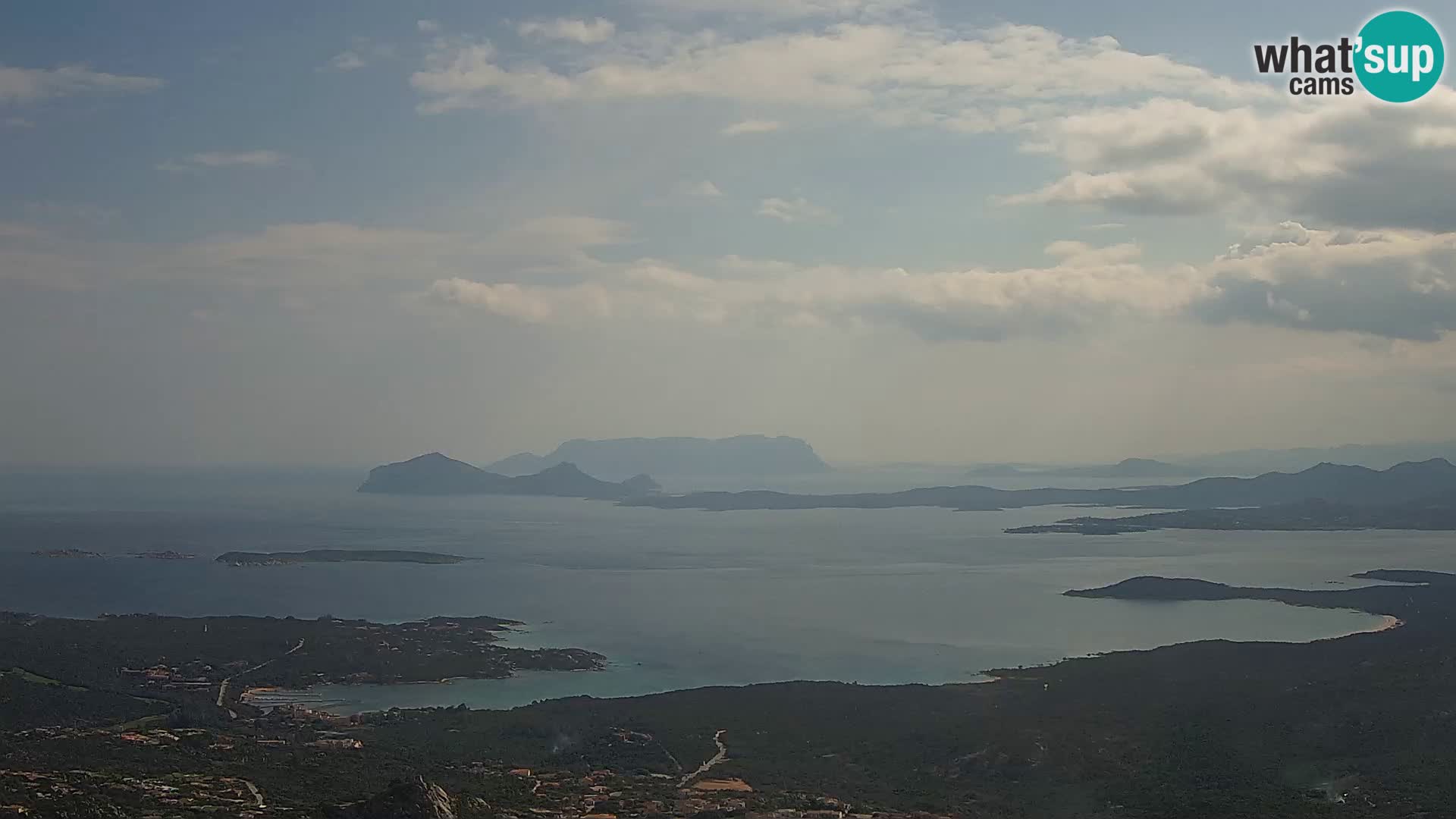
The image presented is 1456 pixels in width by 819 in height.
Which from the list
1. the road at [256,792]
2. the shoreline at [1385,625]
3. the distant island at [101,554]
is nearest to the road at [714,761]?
the road at [256,792]

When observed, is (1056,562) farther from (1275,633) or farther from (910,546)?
(1275,633)

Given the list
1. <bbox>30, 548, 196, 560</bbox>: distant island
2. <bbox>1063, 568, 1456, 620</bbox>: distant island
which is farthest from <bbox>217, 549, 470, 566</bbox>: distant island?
<bbox>1063, 568, 1456, 620</bbox>: distant island

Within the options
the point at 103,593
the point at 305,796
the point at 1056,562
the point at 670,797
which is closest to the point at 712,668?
the point at 670,797

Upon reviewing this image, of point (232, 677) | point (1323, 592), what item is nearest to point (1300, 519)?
point (1323, 592)

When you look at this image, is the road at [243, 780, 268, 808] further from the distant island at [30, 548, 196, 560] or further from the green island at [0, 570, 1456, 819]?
the distant island at [30, 548, 196, 560]

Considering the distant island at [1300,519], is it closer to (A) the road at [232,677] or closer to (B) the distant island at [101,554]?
(B) the distant island at [101,554]

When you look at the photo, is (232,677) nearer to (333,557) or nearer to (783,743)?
(783,743)
